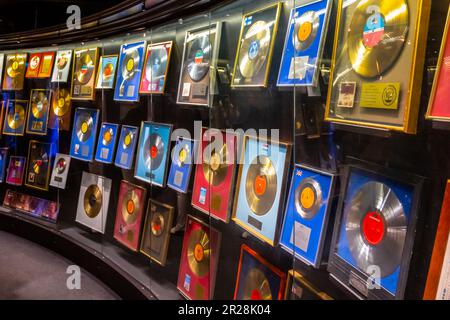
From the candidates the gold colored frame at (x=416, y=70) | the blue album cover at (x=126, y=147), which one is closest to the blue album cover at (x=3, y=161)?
the blue album cover at (x=126, y=147)

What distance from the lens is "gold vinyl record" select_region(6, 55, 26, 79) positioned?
150 inches

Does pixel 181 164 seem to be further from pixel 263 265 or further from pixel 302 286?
pixel 302 286

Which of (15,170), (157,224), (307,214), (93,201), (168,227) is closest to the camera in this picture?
(307,214)

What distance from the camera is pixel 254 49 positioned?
160 cm

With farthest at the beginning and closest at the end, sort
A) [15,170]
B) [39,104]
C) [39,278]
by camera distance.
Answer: [15,170], [39,104], [39,278]

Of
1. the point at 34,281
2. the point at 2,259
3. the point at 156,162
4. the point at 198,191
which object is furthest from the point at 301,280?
the point at 2,259

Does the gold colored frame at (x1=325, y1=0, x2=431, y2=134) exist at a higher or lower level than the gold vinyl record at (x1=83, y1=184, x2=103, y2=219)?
higher

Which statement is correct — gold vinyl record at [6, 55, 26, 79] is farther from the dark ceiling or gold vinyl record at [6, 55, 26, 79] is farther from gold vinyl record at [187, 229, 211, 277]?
gold vinyl record at [187, 229, 211, 277]

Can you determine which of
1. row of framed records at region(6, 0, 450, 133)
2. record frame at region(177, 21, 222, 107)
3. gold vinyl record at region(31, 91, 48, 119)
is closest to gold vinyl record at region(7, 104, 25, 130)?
gold vinyl record at region(31, 91, 48, 119)

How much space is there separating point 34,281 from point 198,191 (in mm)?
1668

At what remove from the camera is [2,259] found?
3.21m

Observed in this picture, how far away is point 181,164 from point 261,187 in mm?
783

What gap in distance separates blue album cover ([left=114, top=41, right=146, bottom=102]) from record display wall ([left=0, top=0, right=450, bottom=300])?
0.05 ft

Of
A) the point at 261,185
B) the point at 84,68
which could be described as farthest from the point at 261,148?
the point at 84,68
